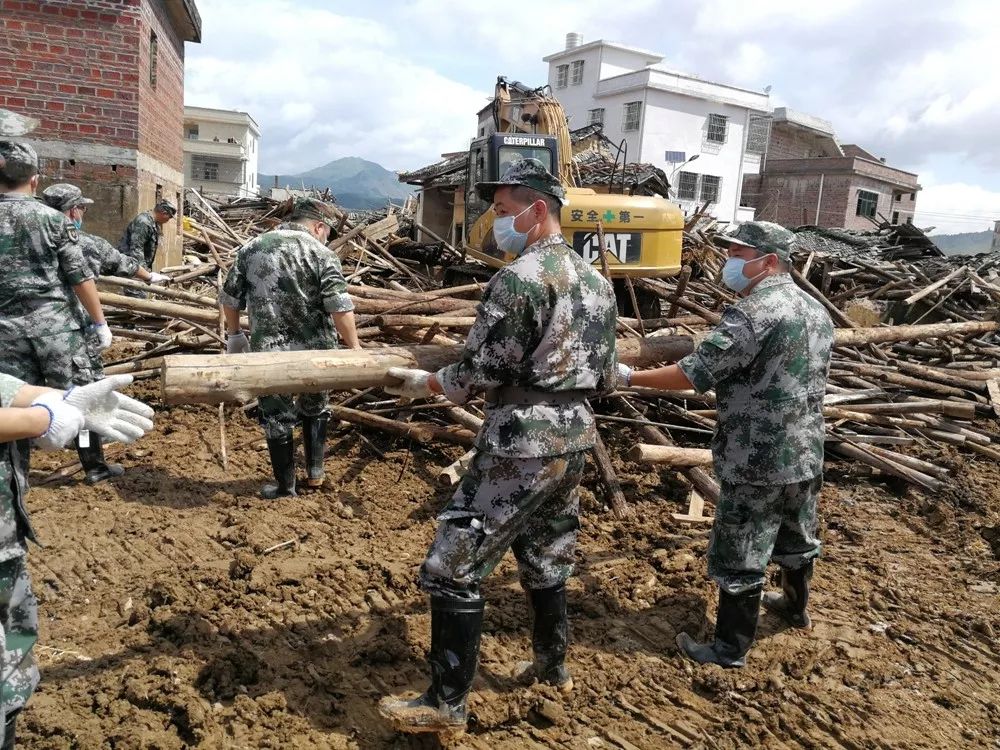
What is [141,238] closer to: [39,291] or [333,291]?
[39,291]

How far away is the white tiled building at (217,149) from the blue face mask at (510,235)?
5428cm

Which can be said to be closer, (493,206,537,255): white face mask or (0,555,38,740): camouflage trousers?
(0,555,38,740): camouflage trousers

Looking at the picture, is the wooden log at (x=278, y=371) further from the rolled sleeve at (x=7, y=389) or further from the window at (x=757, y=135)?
the window at (x=757, y=135)

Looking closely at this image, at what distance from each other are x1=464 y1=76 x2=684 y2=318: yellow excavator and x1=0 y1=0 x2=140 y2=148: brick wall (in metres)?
4.80

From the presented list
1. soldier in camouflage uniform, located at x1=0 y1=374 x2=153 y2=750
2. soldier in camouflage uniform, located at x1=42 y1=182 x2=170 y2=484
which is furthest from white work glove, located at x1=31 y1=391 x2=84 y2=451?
soldier in camouflage uniform, located at x1=42 y1=182 x2=170 y2=484

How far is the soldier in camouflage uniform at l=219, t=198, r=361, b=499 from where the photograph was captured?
4.95 m

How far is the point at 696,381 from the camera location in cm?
320

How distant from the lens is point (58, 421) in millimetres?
1961

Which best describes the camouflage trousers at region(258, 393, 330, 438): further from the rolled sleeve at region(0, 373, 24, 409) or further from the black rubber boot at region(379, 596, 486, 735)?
the rolled sleeve at region(0, 373, 24, 409)

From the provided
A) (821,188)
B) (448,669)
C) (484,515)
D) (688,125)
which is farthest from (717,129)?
(448,669)

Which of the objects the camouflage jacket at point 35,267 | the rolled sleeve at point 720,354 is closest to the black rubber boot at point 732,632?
the rolled sleeve at point 720,354

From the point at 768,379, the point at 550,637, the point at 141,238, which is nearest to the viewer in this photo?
the point at 550,637

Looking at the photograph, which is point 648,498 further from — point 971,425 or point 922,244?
point 922,244

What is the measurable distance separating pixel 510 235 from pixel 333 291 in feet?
7.57
